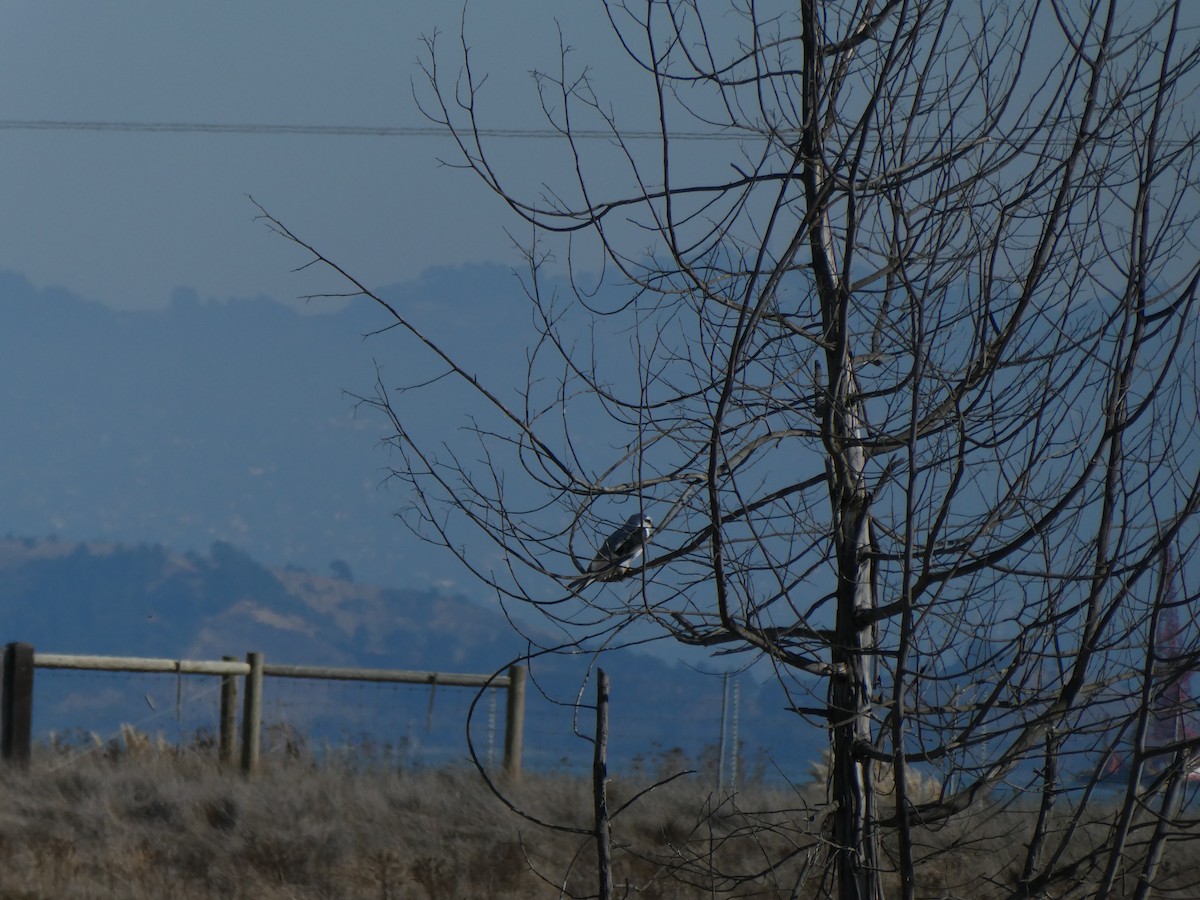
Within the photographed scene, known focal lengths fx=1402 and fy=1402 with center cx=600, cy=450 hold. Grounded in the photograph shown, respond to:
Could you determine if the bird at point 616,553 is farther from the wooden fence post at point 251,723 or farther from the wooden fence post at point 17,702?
the wooden fence post at point 17,702

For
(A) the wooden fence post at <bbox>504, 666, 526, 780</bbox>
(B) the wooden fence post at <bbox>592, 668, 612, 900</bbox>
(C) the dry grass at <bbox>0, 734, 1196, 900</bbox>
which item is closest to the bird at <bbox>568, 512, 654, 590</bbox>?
(B) the wooden fence post at <bbox>592, 668, 612, 900</bbox>

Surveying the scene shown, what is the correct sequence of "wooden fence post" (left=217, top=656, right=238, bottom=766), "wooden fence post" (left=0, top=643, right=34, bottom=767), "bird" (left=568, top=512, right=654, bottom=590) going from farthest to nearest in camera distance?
"wooden fence post" (left=217, top=656, right=238, bottom=766) → "wooden fence post" (left=0, top=643, right=34, bottom=767) → "bird" (left=568, top=512, right=654, bottom=590)

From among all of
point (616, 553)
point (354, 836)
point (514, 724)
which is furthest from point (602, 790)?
point (514, 724)

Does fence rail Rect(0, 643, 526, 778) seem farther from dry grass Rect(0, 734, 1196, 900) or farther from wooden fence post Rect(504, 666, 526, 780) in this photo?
dry grass Rect(0, 734, 1196, 900)

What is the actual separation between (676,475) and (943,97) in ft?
3.39

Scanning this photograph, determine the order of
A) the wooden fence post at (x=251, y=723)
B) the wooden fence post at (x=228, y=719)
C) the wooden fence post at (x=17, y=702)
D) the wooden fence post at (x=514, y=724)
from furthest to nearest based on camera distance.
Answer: the wooden fence post at (x=228, y=719), the wooden fence post at (x=251, y=723), the wooden fence post at (x=514, y=724), the wooden fence post at (x=17, y=702)

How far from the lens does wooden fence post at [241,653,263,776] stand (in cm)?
1056

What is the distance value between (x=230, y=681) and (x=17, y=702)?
1510 millimetres

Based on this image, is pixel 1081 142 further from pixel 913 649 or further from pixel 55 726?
pixel 55 726

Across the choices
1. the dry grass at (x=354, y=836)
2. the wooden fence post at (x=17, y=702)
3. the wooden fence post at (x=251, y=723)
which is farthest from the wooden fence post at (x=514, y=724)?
the wooden fence post at (x=17, y=702)

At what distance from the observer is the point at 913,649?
119 inches

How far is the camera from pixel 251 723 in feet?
34.8

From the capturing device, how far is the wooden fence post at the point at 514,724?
10.3 m

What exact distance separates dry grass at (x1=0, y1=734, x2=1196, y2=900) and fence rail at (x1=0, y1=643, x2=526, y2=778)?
24 cm
